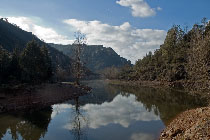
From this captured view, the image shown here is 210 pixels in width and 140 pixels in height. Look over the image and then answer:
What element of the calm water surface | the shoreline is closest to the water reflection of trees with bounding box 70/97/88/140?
the calm water surface

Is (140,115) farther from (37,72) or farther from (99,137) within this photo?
(37,72)

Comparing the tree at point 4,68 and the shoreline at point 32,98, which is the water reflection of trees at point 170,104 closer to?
the shoreline at point 32,98

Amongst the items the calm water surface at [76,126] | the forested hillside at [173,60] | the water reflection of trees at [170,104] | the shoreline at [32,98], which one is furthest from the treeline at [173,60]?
the calm water surface at [76,126]

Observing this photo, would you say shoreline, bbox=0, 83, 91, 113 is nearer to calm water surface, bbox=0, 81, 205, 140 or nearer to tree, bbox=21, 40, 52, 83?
calm water surface, bbox=0, 81, 205, 140

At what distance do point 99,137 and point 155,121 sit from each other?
33.9 feet

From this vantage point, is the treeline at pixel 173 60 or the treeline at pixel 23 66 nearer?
the treeline at pixel 23 66

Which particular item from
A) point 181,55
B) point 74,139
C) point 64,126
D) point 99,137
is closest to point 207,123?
point 99,137

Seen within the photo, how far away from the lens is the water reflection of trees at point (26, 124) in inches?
919

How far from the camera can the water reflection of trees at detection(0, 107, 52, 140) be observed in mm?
23345

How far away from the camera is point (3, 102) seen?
37094 mm

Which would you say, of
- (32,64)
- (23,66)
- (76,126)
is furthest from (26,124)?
(32,64)

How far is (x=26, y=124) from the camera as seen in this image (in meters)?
27.7

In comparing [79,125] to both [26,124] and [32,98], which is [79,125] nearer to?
[26,124]

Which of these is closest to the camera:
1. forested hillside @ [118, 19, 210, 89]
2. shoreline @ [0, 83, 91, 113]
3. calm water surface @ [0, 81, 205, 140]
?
calm water surface @ [0, 81, 205, 140]
